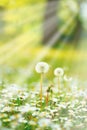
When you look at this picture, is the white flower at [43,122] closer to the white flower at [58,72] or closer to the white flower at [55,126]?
the white flower at [55,126]

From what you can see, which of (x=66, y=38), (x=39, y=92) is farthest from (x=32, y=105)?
(x=66, y=38)

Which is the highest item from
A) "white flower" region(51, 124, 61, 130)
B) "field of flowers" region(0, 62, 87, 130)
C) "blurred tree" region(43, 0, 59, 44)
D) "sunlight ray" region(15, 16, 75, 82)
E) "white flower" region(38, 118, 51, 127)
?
"blurred tree" region(43, 0, 59, 44)

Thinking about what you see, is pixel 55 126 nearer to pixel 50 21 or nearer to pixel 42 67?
pixel 42 67

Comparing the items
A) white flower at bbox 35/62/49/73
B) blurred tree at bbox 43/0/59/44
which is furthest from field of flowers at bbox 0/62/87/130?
blurred tree at bbox 43/0/59/44

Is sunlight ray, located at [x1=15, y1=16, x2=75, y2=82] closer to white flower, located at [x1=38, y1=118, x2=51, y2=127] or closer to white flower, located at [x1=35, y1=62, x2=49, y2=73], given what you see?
white flower, located at [x1=35, y1=62, x2=49, y2=73]

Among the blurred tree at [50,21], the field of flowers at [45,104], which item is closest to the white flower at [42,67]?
the field of flowers at [45,104]

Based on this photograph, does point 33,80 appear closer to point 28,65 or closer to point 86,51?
point 28,65
